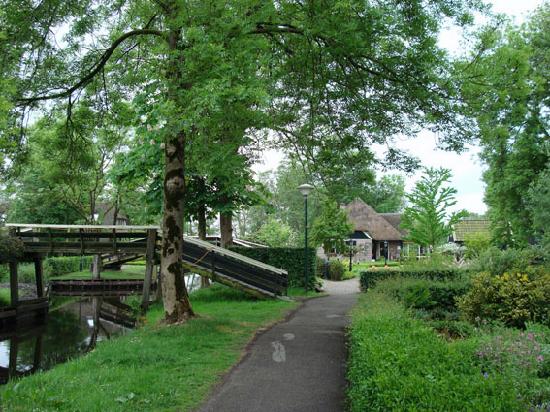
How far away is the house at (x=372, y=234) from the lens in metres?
51.6

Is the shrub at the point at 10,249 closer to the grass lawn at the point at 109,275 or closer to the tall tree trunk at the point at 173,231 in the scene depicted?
the tall tree trunk at the point at 173,231

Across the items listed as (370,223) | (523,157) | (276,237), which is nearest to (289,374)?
(523,157)

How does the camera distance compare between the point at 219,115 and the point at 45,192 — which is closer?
the point at 219,115

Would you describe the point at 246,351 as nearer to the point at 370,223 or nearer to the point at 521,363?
the point at 521,363

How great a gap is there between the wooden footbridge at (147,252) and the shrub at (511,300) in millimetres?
8452

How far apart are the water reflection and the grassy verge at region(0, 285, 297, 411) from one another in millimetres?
4217

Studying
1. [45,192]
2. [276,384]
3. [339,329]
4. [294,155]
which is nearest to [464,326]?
[339,329]

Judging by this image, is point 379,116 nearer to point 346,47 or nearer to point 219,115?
point 346,47

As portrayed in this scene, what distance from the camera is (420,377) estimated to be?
15.5ft

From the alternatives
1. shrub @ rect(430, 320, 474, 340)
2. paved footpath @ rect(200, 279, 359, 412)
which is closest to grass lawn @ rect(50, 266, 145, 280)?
paved footpath @ rect(200, 279, 359, 412)

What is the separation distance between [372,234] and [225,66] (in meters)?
44.9

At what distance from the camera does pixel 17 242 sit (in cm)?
1858

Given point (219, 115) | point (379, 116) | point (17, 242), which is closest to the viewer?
point (219, 115)

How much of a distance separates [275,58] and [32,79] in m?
5.76
